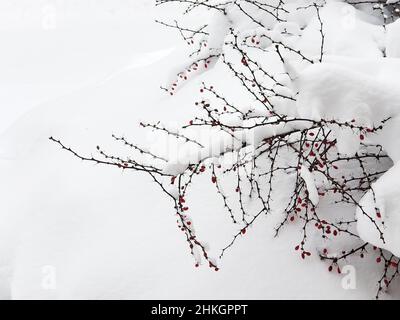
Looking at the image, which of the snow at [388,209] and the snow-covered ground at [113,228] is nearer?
the snow at [388,209]

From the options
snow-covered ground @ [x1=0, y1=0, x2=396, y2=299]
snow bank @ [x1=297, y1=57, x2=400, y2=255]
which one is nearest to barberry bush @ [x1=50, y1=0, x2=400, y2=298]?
snow bank @ [x1=297, y1=57, x2=400, y2=255]

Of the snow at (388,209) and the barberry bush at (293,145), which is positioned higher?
the barberry bush at (293,145)

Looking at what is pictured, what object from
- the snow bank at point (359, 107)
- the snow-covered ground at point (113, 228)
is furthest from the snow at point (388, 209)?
the snow-covered ground at point (113, 228)

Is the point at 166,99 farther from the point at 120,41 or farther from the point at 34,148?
the point at 120,41

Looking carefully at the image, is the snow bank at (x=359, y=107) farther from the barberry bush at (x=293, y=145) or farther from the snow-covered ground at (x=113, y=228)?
the snow-covered ground at (x=113, y=228)

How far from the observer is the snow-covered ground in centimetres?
295

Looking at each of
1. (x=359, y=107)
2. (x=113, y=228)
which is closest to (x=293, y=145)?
(x=359, y=107)

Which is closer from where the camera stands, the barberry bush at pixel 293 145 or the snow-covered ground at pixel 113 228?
the barberry bush at pixel 293 145

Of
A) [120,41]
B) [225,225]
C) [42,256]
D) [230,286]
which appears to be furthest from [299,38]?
[120,41]

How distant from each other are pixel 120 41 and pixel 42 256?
8.10 metres

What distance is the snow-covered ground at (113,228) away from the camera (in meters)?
2.95

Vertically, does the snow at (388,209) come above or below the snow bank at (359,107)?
below

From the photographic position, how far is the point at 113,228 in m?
3.64

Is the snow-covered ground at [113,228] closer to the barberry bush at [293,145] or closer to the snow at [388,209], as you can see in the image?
the barberry bush at [293,145]
